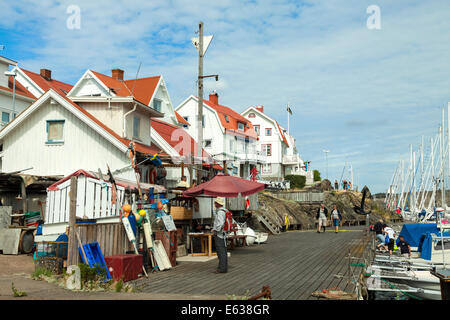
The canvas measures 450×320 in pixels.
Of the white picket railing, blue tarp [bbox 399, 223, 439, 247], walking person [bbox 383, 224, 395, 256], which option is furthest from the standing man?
blue tarp [bbox 399, 223, 439, 247]

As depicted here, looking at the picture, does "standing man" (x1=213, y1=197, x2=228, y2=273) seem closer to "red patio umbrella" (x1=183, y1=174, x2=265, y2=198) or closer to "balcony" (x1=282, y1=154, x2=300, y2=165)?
"red patio umbrella" (x1=183, y1=174, x2=265, y2=198)

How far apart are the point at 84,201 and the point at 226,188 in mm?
A: 5056

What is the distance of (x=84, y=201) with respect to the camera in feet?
40.2

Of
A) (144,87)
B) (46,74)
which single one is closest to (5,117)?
(46,74)

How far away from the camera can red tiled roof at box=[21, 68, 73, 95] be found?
36.4 m

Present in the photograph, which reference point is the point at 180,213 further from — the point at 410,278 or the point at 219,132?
the point at 219,132

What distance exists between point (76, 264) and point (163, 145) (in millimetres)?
12856

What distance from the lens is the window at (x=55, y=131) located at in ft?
62.7

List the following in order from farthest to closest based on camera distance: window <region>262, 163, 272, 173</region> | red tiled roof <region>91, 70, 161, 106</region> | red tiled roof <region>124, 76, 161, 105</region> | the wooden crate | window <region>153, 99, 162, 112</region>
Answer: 1. window <region>262, 163, 272, 173</region>
2. window <region>153, 99, 162, 112</region>
3. red tiled roof <region>124, 76, 161, 105</region>
4. red tiled roof <region>91, 70, 161, 106</region>
5. the wooden crate

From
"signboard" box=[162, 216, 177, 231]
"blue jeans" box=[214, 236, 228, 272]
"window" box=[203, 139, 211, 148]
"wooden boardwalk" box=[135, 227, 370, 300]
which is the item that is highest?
"window" box=[203, 139, 211, 148]

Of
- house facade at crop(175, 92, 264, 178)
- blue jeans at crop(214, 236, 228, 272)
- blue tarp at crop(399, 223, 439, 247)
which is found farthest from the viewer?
house facade at crop(175, 92, 264, 178)

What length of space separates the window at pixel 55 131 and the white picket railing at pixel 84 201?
708 centimetres

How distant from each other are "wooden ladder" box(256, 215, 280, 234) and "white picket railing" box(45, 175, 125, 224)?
18.4 m
